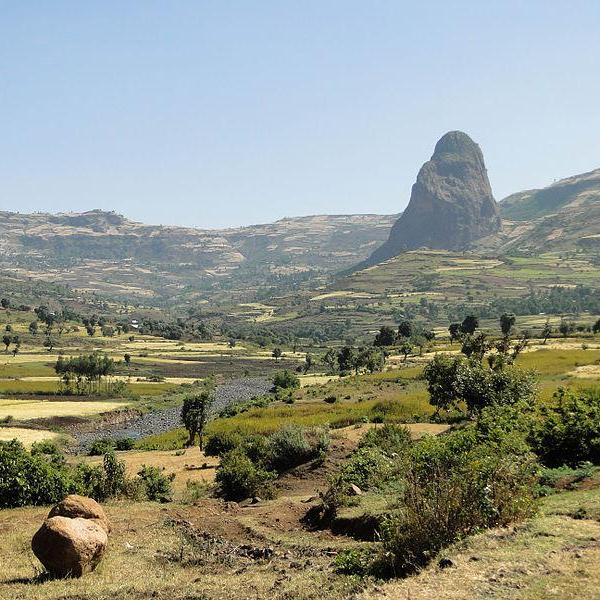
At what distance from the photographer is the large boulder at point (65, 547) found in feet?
60.3

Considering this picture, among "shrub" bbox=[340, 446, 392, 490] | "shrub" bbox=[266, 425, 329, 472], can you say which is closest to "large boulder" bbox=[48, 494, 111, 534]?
"shrub" bbox=[340, 446, 392, 490]

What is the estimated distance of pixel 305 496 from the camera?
102 ft

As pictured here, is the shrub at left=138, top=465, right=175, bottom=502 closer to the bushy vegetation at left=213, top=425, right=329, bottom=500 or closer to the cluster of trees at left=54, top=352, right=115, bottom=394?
the bushy vegetation at left=213, top=425, right=329, bottom=500

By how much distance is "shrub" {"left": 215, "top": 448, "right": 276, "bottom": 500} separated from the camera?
3219 centimetres

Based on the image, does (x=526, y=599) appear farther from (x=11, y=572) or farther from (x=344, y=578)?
(x=11, y=572)

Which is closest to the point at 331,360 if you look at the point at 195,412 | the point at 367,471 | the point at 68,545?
the point at 195,412

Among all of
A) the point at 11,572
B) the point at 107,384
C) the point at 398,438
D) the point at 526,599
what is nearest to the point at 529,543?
the point at 526,599

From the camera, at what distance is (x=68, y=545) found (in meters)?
18.4

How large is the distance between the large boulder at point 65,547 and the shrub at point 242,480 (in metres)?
13.7

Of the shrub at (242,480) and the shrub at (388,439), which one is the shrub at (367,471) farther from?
the shrub at (242,480)

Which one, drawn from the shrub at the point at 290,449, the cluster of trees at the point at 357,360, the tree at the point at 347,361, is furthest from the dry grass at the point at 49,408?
the shrub at the point at 290,449

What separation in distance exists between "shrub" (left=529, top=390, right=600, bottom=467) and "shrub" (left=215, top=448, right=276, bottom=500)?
13.0 metres

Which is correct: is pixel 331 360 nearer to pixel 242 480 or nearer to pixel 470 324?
pixel 470 324

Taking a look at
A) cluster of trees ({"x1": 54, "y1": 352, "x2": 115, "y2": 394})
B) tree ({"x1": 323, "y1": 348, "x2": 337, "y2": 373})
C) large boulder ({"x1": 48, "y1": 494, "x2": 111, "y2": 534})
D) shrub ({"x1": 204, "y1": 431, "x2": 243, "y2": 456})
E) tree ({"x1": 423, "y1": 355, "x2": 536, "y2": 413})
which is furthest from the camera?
tree ({"x1": 323, "y1": 348, "x2": 337, "y2": 373})
